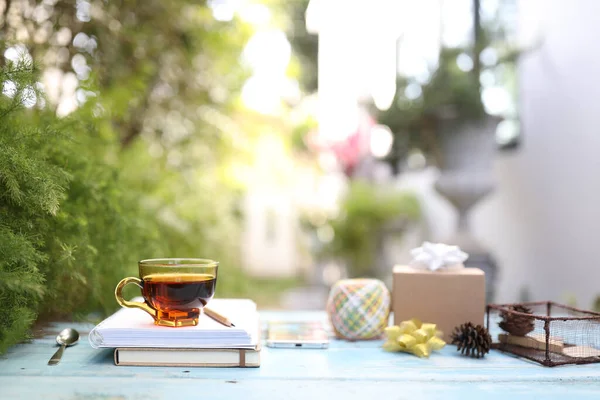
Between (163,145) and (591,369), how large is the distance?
7.21 feet

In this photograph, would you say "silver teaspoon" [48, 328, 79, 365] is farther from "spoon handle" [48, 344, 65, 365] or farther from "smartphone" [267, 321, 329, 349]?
"smartphone" [267, 321, 329, 349]

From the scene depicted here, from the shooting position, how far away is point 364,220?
3.70 m

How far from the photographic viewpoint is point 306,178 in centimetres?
590

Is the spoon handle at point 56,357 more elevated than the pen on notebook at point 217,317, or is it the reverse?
the pen on notebook at point 217,317

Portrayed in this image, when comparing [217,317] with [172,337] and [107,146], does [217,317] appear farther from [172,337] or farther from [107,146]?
[107,146]

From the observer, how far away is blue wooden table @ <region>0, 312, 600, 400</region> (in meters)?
0.66

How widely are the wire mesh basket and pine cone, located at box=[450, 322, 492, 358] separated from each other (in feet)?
0.14

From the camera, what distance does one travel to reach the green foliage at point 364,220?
3660mm

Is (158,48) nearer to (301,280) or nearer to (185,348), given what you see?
(185,348)

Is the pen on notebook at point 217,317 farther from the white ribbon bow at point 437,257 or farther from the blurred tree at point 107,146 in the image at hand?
the white ribbon bow at point 437,257

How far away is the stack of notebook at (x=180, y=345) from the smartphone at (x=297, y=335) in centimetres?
13

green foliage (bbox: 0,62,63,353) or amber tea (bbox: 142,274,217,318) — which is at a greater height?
green foliage (bbox: 0,62,63,353)

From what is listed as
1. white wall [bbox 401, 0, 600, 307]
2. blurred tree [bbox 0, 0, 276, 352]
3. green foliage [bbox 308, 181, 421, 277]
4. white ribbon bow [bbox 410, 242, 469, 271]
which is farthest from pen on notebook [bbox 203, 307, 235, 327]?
green foliage [bbox 308, 181, 421, 277]

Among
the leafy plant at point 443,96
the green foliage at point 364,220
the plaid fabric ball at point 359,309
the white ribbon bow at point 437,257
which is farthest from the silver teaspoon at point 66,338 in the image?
the green foliage at point 364,220
